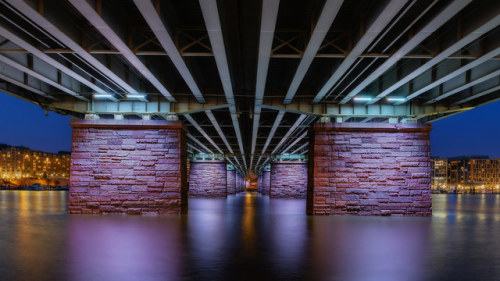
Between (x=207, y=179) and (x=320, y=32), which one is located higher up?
(x=320, y=32)

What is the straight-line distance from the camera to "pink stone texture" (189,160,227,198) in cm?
4153

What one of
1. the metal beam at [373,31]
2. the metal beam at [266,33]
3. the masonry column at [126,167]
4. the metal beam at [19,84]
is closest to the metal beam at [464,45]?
the metal beam at [373,31]

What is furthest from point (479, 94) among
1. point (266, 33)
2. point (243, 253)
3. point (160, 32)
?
point (160, 32)

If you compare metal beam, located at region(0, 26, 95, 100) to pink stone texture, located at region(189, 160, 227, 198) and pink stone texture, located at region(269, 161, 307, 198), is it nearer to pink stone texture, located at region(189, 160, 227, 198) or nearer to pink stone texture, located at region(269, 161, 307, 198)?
pink stone texture, located at region(189, 160, 227, 198)

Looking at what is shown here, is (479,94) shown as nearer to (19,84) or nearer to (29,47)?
(29,47)

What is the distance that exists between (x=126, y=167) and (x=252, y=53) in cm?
920

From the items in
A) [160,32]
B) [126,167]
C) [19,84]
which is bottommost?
[126,167]

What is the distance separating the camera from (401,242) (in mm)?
10297

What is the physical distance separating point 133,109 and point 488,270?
1516cm

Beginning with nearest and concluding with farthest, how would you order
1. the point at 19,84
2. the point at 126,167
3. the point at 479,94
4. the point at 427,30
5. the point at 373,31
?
the point at 427,30 < the point at 373,31 < the point at 19,84 < the point at 479,94 < the point at 126,167

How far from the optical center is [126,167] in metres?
18.2

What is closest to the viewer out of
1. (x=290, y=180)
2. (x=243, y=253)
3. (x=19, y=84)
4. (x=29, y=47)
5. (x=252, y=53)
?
(x=243, y=253)

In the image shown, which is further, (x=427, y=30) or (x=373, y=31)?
(x=373, y=31)

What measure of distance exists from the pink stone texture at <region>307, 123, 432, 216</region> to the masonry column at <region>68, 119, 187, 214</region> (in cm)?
635
